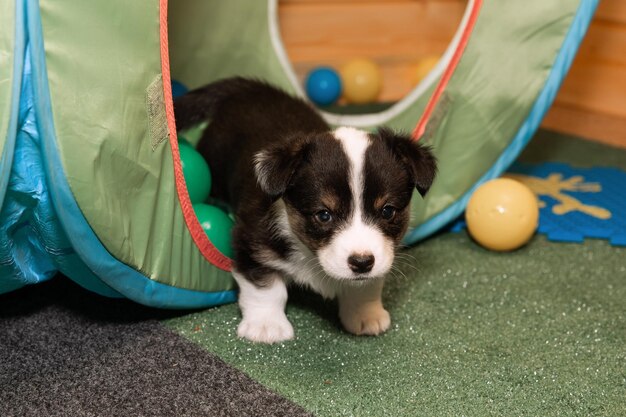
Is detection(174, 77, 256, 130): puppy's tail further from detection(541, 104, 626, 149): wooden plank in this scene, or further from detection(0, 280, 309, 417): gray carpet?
detection(541, 104, 626, 149): wooden plank

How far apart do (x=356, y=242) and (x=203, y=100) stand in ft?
4.67

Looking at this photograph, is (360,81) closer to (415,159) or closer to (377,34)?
(377,34)

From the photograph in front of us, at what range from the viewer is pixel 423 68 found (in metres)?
5.33

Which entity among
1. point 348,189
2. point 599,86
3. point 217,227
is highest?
point 348,189

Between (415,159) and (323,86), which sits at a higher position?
(415,159)

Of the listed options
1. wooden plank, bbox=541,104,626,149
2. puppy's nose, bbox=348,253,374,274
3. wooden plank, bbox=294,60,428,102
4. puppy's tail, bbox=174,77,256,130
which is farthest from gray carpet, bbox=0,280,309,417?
wooden plank, bbox=541,104,626,149

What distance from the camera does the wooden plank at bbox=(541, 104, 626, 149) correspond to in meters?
4.63

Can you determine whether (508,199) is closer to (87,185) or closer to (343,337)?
(343,337)

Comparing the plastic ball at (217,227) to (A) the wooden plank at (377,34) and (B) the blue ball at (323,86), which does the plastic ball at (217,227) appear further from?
(A) the wooden plank at (377,34)

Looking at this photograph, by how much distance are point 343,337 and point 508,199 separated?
1053 mm

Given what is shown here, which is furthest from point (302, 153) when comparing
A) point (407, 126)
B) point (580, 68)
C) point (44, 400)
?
point (580, 68)

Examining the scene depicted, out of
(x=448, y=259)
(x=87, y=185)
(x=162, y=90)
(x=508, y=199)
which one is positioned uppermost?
(x=162, y=90)

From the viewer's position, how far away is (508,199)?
127 inches

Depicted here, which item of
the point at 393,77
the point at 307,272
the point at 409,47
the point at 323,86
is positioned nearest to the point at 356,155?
the point at 307,272
